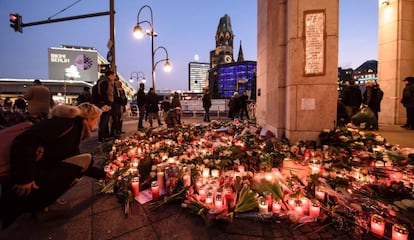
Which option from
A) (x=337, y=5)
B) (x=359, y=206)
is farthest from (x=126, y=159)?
(x=337, y=5)

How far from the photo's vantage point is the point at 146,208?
119 inches

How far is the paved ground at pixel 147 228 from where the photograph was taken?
2.42 meters

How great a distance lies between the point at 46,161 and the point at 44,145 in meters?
0.24

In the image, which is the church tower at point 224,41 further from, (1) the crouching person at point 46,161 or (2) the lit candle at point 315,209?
(2) the lit candle at point 315,209

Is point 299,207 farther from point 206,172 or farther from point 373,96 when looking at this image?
point 373,96

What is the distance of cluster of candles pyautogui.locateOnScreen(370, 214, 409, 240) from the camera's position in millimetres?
2049

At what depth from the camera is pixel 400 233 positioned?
205cm

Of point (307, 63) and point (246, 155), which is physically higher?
point (307, 63)

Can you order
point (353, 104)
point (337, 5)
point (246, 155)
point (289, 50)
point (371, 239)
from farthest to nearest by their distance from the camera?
point (353, 104)
point (289, 50)
point (337, 5)
point (246, 155)
point (371, 239)

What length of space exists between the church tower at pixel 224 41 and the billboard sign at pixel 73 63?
60.0 meters

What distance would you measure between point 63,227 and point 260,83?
824 centimetres

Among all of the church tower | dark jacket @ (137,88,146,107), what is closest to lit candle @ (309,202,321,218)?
dark jacket @ (137,88,146,107)

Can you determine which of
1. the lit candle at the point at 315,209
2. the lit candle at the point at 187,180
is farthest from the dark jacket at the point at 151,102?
the lit candle at the point at 315,209

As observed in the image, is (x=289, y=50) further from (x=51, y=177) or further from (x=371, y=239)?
(x=51, y=177)
